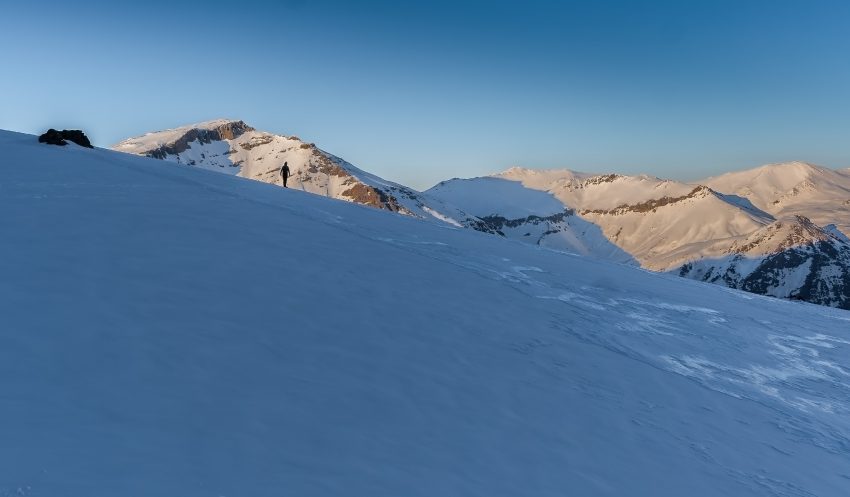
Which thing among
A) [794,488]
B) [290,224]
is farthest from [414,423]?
[290,224]

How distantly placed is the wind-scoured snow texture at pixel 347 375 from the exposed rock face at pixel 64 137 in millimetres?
10899

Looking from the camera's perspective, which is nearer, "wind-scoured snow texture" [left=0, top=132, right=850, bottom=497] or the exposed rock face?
"wind-scoured snow texture" [left=0, top=132, right=850, bottom=497]

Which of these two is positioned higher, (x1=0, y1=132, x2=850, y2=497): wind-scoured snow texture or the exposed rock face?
the exposed rock face

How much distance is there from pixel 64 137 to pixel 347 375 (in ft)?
97.9

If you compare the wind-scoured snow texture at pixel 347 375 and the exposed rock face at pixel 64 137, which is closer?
the wind-scoured snow texture at pixel 347 375

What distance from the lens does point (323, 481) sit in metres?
6.50

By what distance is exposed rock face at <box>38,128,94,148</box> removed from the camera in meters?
29.5

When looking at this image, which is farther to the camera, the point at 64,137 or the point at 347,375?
the point at 64,137

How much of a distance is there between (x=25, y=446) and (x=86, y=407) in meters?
1.00

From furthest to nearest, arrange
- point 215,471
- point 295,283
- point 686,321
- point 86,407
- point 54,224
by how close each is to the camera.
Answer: point 686,321, point 54,224, point 295,283, point 86,407, point 215,471

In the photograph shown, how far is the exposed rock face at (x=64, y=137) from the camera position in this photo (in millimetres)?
29469

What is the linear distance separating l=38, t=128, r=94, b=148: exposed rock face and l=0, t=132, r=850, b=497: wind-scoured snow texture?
10.9m

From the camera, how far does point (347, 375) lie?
9.43m

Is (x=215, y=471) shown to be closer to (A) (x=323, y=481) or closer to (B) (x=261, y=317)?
(A) (x=323, y=481)
